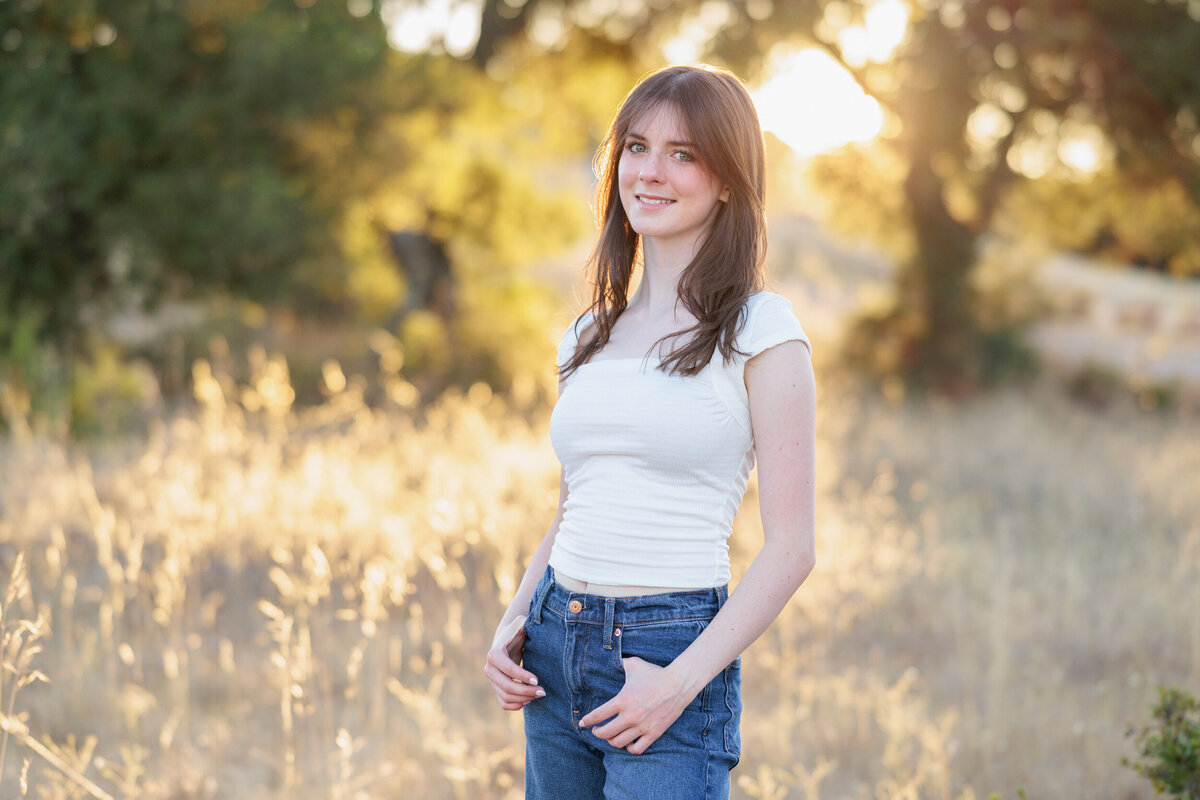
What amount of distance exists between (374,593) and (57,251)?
801 centimetres

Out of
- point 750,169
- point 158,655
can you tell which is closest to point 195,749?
point 158,655

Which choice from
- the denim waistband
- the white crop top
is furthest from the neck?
the denim waistband

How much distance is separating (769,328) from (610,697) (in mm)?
711

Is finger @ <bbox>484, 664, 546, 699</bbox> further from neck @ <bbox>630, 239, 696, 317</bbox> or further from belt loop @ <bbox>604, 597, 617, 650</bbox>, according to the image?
neck @ <bbox>630, 239, 696, 317</bbox>

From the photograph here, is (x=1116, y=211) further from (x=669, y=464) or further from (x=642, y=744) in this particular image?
(x=642, y=744)

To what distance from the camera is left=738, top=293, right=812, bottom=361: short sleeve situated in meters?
1.71

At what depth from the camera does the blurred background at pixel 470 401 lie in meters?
3.79

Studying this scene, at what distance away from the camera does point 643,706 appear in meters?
1.65

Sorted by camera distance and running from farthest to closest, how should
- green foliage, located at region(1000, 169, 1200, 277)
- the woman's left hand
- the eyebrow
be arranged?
green foliage, located at region(1000, 169, 1200, 277) < the eyebrow < the woman's left hand

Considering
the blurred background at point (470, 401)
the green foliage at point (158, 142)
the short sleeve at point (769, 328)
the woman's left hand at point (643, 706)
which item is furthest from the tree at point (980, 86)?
the woman's left hand at point (643, 706)

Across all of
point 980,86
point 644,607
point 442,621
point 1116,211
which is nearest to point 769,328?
point 644,607

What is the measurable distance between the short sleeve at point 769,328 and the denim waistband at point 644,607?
44cm

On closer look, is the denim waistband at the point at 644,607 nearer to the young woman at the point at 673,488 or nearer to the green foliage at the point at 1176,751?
the young woman at the point at 673,488

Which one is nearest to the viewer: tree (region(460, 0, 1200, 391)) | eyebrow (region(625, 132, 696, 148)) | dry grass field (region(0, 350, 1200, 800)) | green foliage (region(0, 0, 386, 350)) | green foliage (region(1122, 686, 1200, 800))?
eyebrow (region(625, 132, 696, 148))
